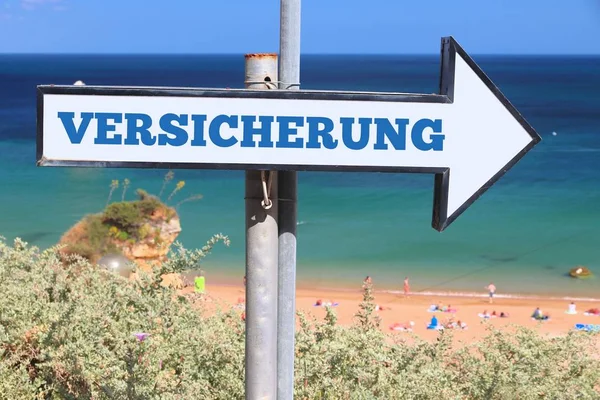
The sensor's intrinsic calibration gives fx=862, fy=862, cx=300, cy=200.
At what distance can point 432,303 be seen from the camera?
22.6 meters

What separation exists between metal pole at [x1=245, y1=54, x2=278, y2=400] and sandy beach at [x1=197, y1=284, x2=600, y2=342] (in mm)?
14707

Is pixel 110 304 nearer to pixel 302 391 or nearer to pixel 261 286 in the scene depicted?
pixel 302 391

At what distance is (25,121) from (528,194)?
161 feet

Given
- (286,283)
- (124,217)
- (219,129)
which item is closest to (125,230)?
(124,217)

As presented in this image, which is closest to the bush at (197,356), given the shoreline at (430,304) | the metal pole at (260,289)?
the metal pole at (260,289)

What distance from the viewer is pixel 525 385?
5188 millimetres

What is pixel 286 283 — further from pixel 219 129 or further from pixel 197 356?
pixel 197 356

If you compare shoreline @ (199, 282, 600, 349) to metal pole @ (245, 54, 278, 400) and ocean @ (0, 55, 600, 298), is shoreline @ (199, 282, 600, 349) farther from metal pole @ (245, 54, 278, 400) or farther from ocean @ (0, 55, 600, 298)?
metal pole @ (245, 54, 278, 400)

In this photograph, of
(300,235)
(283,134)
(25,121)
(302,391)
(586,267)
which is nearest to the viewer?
(283,134)

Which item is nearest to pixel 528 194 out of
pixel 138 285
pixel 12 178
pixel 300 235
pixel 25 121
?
pixel 300 235

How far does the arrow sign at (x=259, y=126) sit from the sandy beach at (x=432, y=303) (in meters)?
14.9

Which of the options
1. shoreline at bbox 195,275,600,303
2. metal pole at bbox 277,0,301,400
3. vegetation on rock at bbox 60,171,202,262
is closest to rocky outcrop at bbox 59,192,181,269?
vegetation on rock at bbox 60,171,202,262

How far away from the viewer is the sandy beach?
19156 mm

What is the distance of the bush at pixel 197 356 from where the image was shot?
4.99 m
